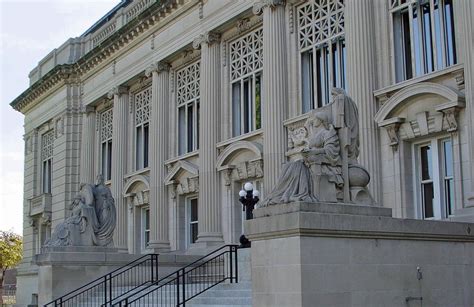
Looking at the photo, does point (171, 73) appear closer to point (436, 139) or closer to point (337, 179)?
point (436, 139)

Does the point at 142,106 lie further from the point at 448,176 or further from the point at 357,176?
the point at 357,176

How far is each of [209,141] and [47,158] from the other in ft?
67.1

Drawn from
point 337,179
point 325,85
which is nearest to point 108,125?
point 325,85

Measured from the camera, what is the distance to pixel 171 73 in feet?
106

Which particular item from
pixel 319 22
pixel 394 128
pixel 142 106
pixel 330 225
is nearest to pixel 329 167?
pixel 330 225

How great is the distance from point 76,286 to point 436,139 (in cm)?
1268

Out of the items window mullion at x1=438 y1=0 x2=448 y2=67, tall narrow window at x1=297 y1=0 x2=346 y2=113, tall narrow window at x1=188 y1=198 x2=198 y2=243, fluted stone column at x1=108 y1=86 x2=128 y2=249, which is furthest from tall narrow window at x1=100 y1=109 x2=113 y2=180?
window mullion at x1=438 y1=0 x2=448 y2=67

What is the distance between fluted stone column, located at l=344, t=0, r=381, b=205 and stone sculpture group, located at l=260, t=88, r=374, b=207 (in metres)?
6.19

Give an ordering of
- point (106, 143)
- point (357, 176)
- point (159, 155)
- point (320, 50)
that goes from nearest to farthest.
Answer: point (357, 176), point (320, 50), point (159, 155), point (106, 143)

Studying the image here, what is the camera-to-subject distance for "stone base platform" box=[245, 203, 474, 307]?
39.5 ft

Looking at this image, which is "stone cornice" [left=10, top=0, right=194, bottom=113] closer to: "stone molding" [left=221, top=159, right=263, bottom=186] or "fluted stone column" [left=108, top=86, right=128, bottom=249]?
"fluted stone column" [left=108, top=86, right=128, bottom=249]

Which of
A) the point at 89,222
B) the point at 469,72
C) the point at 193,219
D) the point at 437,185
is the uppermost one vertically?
the point at 469,72

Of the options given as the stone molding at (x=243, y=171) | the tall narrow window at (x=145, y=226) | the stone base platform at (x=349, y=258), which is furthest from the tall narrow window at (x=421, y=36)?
the tall narrow window at (x=145, y=226)

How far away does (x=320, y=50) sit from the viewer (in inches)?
930
